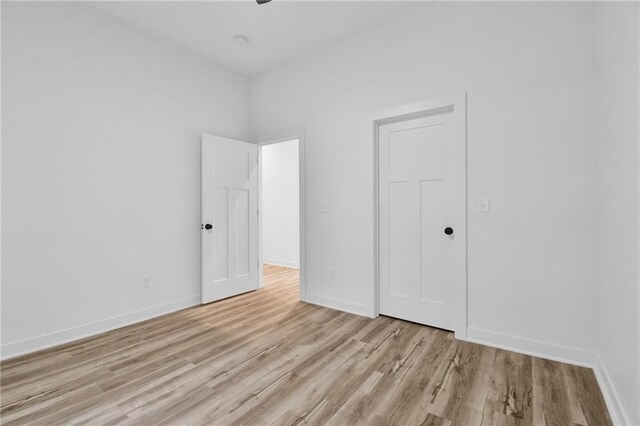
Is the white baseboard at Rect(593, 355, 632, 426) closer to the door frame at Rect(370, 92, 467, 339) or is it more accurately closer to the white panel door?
the door frame at Rect(370, 92, 467, 339)

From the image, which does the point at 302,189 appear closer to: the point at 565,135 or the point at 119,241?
the point at 119,241

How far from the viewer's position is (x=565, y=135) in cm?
209

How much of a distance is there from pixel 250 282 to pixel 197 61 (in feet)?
9.26

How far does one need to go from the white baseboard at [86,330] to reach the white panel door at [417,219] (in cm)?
228

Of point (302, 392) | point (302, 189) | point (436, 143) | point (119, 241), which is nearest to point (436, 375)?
point (302, 392)

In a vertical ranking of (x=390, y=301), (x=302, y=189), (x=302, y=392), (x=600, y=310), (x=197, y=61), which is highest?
(x=197, y=61)

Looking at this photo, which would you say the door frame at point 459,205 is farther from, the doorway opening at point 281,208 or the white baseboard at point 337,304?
the doorway opening at point 281,208

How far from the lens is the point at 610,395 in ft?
5.33

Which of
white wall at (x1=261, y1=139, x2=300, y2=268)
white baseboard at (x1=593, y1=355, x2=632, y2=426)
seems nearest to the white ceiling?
white wall at (x1=261, y1=139, x2=300, y2=268)

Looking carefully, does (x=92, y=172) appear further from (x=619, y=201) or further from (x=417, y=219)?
(x=619, y=201)

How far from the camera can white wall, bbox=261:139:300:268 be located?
18.8ft

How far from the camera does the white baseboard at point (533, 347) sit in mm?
2049

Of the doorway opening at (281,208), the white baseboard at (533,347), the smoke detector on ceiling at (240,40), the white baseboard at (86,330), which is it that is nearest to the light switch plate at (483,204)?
the white baseboard at (533,347)

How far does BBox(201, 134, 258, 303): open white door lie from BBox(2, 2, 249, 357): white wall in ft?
0.48
